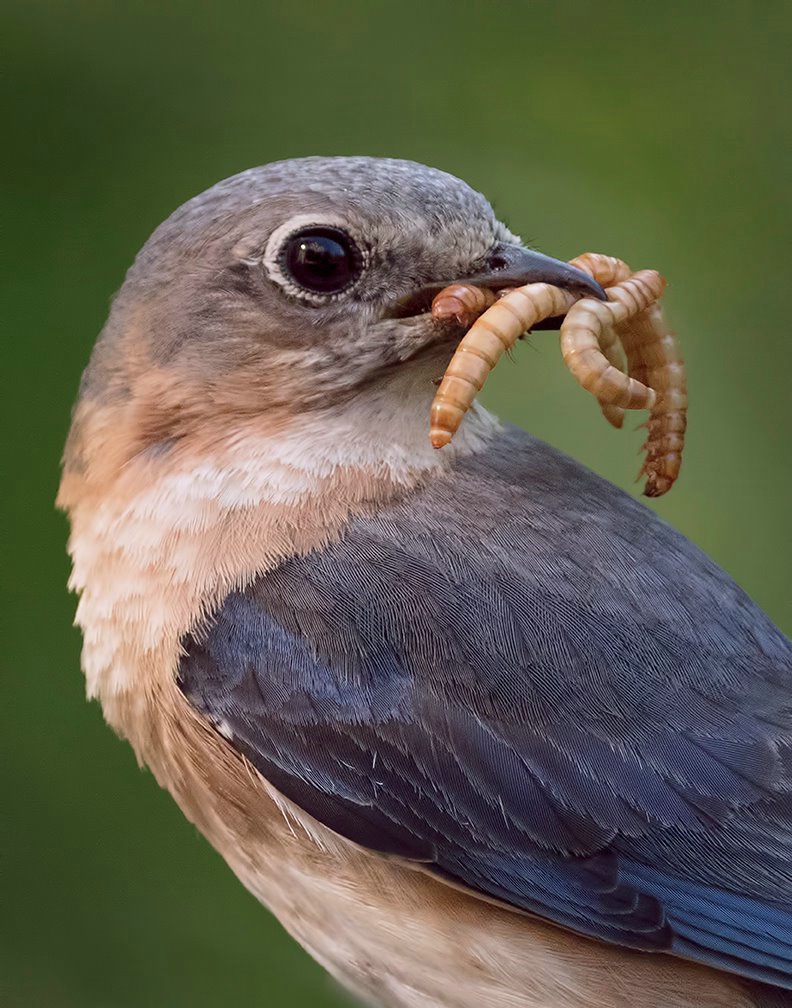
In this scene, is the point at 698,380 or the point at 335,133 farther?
the point at 698,380

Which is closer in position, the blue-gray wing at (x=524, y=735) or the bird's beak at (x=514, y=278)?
the blue-gray wing at (x=524, y=735)

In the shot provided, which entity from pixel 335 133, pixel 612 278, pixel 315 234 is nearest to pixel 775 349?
pixel 335 133

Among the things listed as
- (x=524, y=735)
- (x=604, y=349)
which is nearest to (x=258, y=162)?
(x=604, y=349)

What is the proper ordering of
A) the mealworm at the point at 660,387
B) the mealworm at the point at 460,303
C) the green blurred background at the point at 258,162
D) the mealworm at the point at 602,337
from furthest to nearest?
1. the green blurred background at the point at 258,162
2. the mealworm at the point at 660,387
3. the mealworm at the point at 460,303
4. the mealworm at the point at 602,337

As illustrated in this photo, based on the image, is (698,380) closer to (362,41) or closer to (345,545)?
(362,41)

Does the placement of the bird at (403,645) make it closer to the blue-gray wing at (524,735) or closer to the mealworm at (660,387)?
the blue-gray wing at (524,735)

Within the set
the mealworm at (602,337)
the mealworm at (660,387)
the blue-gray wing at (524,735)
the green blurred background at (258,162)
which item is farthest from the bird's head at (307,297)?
the green blurred background at (258,162)

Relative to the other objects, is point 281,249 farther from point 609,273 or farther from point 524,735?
point 524,735
